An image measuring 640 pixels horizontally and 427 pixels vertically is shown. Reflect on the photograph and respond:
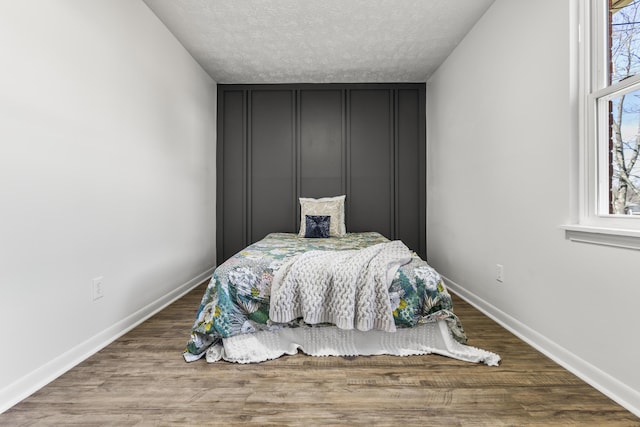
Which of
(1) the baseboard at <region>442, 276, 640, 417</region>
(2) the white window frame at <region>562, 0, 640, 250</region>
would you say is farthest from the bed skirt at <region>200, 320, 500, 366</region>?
(2) the white window frame at <region>562, 0, 640, 250</region>

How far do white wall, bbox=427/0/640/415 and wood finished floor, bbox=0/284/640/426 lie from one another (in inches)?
9.1

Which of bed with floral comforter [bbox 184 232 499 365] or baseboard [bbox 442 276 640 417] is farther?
bed with floral comforter [bbox 184 232 499 365]

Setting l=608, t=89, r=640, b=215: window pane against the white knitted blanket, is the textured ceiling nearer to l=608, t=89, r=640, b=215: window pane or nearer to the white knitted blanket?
l=608, t=89, r=640, b=215: window pane

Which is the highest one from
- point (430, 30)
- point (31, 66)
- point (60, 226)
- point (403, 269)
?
point (430, 30)

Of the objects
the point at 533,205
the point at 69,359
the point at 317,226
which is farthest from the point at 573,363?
the point at 69,359

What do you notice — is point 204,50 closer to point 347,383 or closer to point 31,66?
point 31,66

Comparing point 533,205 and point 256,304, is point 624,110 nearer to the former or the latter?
point 533,205

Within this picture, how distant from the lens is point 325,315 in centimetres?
187

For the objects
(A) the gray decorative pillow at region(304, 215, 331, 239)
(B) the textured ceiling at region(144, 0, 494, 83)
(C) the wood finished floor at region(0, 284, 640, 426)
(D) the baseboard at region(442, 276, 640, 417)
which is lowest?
(C) the wood finished floor at region(0, 284, 640, 426)

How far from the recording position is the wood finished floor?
1.33m

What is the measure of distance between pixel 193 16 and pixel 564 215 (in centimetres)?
304


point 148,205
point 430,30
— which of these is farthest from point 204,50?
point 430,30

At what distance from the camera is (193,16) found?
267cm

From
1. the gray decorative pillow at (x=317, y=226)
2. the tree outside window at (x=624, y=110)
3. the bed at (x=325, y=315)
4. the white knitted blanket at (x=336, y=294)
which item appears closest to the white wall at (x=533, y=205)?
the tree outside window at (x=624, y=110)
